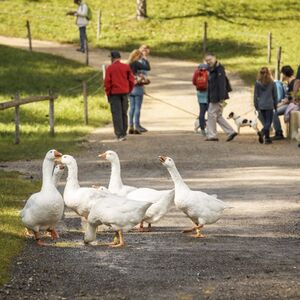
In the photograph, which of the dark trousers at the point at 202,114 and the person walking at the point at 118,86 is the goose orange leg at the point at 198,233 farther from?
the dark trousers at the point at 202,114

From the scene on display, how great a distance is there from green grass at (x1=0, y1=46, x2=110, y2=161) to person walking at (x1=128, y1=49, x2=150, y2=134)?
4.09 feet

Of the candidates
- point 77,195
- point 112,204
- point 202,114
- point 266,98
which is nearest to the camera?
point 112,204

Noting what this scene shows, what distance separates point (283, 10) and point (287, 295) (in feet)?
136

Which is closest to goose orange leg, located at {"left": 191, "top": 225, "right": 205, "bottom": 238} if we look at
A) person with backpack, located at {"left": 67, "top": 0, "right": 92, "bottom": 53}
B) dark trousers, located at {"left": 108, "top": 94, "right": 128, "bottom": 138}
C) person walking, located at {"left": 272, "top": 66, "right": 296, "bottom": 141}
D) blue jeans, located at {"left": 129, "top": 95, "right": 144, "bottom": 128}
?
dark trousers, located at {"left": 108, "top": 94, "right": 128, "bottom": 138}

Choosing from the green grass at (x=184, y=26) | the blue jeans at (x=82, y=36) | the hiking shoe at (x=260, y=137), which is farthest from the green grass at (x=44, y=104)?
the green grass at (x=184, y=26)

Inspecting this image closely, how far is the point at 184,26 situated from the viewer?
47.1 metres

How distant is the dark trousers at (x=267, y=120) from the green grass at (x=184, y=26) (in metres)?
14.3

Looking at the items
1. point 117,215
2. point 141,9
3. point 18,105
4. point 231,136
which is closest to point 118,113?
point 18,105

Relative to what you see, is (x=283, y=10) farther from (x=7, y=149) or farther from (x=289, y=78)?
(x=7, y=149)

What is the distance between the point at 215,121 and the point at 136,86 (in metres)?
2.23

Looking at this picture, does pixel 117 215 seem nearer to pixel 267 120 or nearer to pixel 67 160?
pixel 67 160

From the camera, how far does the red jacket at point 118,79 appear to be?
A: 82.6 feet

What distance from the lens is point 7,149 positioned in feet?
79.3

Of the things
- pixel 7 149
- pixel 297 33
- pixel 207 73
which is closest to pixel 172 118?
pixel 207 73
